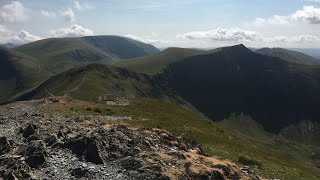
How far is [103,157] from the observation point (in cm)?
3566

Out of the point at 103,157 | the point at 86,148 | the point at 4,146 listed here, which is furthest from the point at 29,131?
the point at 103,157

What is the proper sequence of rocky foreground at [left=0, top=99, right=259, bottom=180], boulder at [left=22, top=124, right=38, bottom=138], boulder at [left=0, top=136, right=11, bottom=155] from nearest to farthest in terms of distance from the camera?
rocky foreground at [left=0, top=99, right=259, bottom=180] < boulder at [left=0, top=136, right=11, bottom=155] < boulder at [left=22, top=124, right=38, bottom=138]

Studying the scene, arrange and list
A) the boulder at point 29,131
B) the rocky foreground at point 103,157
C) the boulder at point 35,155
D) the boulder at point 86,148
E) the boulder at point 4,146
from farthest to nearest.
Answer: the boulder at point 29,131 → the boulder at point 4,146 → the boulder at point 86,148 → the boulder at point 35,155 → the rocky foreground at point 103,157

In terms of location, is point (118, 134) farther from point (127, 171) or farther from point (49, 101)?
point (49, 101)

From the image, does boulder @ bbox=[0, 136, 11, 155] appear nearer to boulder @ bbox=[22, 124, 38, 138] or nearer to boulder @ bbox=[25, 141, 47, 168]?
boulder @ bbox=[25, 141, 47, 168]

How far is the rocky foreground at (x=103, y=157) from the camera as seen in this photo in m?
32.3

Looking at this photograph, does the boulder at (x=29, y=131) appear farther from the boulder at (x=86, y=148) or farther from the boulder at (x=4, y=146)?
the boulder at (x=86, y=148)

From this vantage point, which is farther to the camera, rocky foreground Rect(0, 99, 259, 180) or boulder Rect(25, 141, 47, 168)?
boulder Rect(25, 141, 47, 168)

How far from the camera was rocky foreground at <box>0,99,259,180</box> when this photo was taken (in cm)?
3231

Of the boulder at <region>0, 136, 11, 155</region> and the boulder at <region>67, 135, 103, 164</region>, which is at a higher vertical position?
the boulder at <region>67, 135, 103, 164</region>

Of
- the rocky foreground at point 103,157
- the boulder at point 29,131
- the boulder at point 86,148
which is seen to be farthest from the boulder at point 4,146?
the boulder at point 86,148

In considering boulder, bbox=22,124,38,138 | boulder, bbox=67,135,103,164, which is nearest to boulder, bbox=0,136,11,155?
boulder, bbox=22,124,38,138

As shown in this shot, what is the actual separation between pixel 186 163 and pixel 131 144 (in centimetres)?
702

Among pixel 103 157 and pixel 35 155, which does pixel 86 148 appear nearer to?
pixel 103 157
